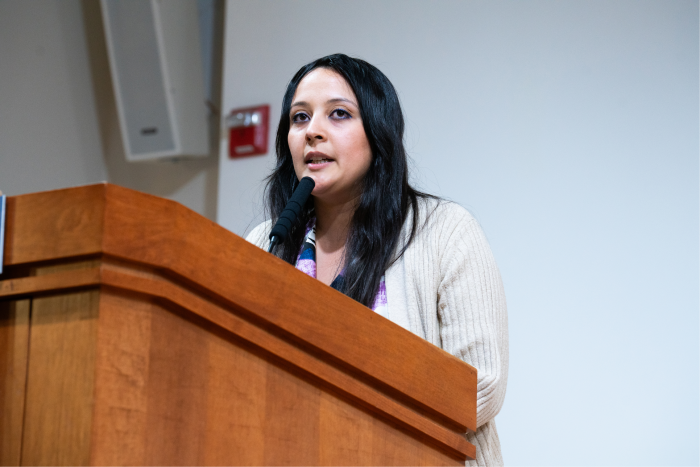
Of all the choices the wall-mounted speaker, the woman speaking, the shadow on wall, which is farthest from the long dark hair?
the shadow on wall

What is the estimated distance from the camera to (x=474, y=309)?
1.27 m

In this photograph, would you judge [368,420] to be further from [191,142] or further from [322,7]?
[191,142]

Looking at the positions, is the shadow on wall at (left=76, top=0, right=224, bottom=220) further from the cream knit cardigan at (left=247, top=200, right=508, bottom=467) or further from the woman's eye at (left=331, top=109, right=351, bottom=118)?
the cream knit cardigan at (left=247, top=200, right=508, bottom=467)

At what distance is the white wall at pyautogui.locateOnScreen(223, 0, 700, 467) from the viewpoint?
200 cm

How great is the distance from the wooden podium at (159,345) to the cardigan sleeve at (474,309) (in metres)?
0.50

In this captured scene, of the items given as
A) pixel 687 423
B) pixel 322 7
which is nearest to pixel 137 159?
pixel 322 7

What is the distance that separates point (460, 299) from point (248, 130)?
1851 millimetres

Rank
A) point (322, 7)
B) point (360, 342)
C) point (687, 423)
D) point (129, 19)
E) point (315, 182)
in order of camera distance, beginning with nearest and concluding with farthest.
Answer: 1. point (360, 342)
2. point (315, 182)
3. point (687, 423)
4. point (322, 7)
5. point (129, 19)

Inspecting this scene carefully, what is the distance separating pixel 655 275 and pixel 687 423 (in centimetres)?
42

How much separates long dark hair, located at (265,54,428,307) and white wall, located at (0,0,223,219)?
1.87 m

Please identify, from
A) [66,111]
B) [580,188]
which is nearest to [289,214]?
[580,188]

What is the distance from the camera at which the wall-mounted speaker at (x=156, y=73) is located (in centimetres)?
299

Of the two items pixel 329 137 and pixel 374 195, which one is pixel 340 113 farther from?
pixel 374 195

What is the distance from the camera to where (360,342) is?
76cm
